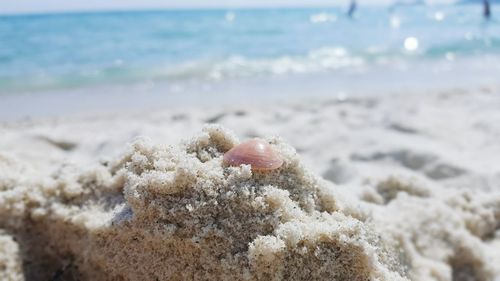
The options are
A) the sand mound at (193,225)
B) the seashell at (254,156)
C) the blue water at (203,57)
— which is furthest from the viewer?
the blue water at (203,57)

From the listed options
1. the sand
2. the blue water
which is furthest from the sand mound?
the blue water

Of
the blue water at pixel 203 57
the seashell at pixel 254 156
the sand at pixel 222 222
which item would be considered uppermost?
the seashell at pixel 254 156

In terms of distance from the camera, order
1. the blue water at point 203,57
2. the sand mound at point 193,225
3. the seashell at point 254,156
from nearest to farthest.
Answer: the sand mound at point 193,225, the seashell at point 254,156, the blue water at point 203,57

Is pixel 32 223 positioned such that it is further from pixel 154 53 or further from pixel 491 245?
pixel 154 53

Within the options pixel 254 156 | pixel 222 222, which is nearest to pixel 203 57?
pixel 254 156

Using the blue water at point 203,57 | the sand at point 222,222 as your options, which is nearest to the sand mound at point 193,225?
the sand at point 222,222

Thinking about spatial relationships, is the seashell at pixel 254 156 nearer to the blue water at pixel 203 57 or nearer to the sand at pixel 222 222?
the sand at pixel 222 222

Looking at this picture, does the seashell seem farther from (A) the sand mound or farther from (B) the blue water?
(B) the blue water
